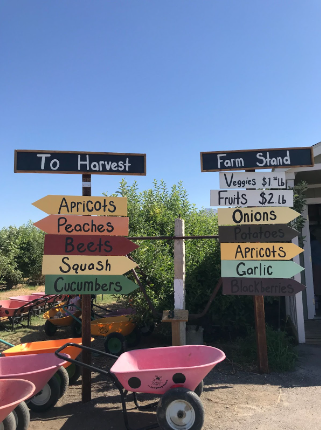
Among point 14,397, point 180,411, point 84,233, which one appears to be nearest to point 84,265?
point 84,233

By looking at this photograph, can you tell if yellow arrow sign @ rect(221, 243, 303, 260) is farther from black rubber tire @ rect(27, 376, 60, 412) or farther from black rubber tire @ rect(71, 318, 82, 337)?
black rubber tire @ rect(71, 318, 82, 337)

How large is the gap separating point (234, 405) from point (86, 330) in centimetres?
203

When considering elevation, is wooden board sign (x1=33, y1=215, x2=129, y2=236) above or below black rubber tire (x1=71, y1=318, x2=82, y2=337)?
above

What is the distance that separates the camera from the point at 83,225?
13.7 ft

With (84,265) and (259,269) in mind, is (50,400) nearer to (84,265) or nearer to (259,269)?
(84,265)

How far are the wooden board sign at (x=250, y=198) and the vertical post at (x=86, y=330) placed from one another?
181 centimetres

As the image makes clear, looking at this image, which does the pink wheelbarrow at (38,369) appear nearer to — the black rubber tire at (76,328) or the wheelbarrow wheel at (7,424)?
the wheelbarrow wheel at (7,424)

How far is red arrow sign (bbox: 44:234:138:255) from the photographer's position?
4.08 meters

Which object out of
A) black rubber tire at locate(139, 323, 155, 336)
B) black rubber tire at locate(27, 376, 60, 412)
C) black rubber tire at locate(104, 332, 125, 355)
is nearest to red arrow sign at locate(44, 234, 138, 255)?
black rubber tire at locate(27, 376, 60, 412)

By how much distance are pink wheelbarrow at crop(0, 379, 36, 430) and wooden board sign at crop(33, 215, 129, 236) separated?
1.77 metres

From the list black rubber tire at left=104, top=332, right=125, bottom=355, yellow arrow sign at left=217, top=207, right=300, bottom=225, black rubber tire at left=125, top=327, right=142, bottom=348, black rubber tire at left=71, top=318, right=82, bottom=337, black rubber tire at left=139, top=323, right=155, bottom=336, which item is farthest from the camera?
black rubber tire at left=71, top=318, right=82, bottom=337

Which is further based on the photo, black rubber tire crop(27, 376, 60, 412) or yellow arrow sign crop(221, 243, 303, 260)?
yellow arrow sign crop(221, 243, 303, 260)

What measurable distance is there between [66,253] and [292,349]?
4091mm

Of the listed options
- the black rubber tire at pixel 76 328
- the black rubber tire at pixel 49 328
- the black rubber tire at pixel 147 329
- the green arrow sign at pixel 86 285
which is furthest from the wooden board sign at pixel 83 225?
the black rubber tire at pixel 49 328
